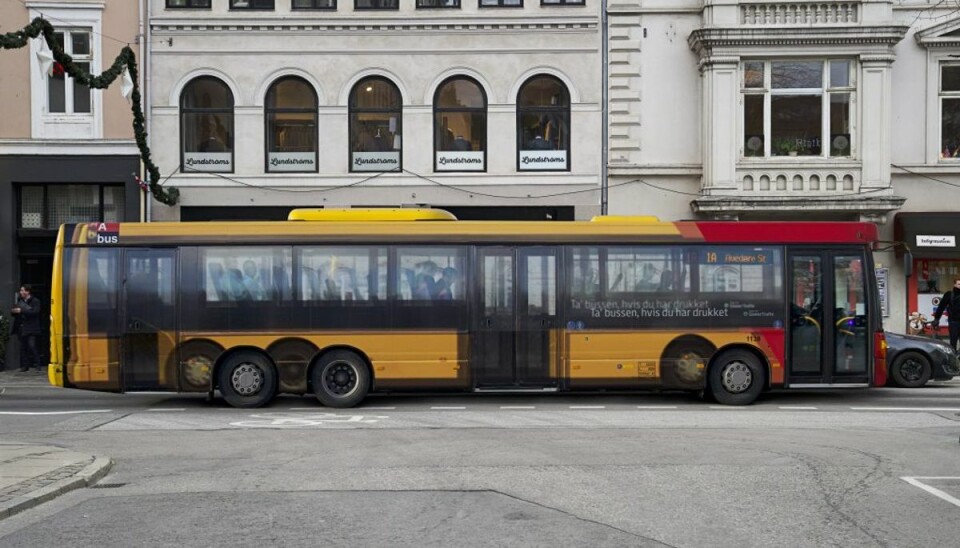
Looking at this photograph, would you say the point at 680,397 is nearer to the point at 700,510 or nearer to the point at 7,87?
the point at 700,510

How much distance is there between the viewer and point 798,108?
24594 mm

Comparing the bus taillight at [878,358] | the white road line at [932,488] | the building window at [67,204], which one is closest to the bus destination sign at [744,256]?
the bus taillight at [878,358]

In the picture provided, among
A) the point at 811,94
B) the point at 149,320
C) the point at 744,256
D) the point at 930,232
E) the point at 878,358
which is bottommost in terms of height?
the point at 878,358

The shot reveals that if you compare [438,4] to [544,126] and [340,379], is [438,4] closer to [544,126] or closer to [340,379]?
[544,126]

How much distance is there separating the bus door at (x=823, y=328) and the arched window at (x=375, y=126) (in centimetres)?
1140

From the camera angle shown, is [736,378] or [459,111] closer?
[736,378]

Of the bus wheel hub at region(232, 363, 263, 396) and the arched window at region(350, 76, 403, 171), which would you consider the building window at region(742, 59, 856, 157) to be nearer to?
the arched window at region(350, 76, 403, 171)

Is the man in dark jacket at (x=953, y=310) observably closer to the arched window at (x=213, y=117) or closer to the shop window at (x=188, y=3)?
the arched window at (x=213, y=117)

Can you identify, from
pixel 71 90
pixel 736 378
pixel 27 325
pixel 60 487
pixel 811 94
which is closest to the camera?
pixel 60 487

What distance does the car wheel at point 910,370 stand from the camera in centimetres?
1900

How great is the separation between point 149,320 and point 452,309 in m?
4.66

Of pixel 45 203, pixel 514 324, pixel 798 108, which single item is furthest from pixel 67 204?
pixel 798 108

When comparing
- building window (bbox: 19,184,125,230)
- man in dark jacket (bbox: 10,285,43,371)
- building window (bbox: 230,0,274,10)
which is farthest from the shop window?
man in dark jacket (bbox: 10,285,43,371)

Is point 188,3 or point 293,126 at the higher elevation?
point 188,3
